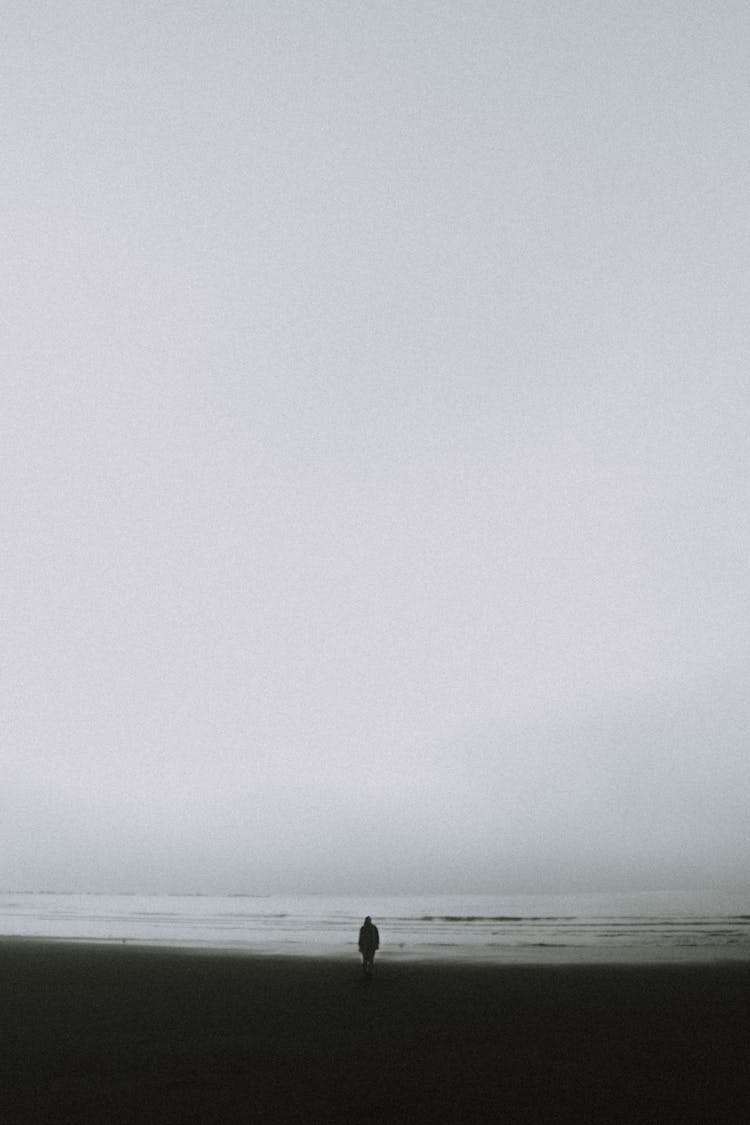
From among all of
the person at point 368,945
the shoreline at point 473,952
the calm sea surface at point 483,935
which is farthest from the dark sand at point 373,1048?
the calm sea surface at point 483,935

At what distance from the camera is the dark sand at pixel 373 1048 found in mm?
9836

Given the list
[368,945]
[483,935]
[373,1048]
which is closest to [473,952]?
[483,935]

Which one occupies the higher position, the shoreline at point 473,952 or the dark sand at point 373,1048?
the dark sand at point 373,1048

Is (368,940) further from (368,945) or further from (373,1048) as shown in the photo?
(373,1048)

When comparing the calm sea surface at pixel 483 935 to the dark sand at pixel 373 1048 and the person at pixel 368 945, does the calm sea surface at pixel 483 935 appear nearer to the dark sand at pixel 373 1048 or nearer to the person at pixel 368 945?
the person at pixel 368 945

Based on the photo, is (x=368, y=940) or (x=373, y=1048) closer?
(x=373, y=1048)

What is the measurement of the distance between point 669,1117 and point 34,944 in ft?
126

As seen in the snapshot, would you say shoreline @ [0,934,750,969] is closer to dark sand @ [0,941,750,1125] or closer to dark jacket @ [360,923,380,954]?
dark sand @ [0,941,750,1125]

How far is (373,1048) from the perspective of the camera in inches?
538

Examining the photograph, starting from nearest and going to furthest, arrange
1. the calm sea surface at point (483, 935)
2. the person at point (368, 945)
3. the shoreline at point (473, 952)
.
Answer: the person at point (368, 945), the shoreline at point (473, 952), the calm sea surface at point (483, 935)

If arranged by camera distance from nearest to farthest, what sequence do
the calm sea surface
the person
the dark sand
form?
1. the dark sand
2. the person
3. the calm sea surface

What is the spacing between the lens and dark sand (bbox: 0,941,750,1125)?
32.3ft

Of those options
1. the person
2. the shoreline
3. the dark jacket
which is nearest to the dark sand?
the person

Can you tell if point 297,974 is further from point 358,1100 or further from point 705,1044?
point 358,1100
